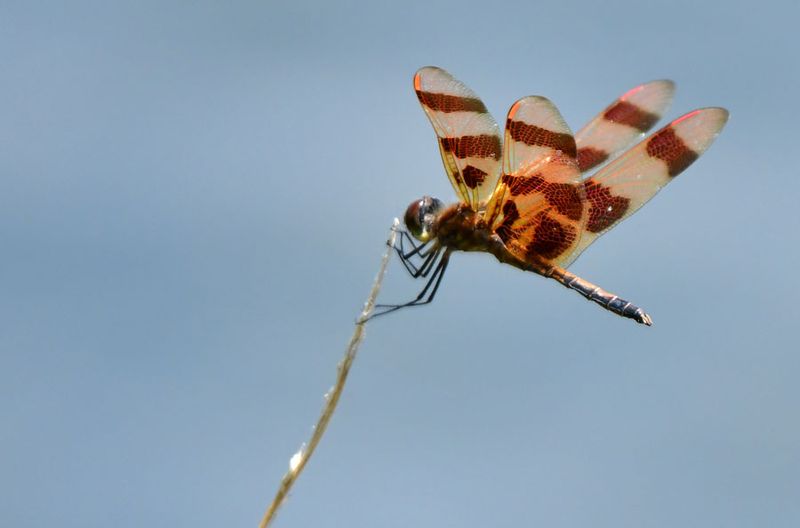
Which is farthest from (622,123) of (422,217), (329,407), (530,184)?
(329,407)

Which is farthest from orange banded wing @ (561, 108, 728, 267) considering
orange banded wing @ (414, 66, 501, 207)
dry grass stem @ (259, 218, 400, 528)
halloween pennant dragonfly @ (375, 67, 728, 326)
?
dry grass stem @ (259, 218, 400, 528)

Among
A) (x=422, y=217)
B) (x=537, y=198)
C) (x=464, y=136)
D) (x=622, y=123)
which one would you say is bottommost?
(x=422, y=217)

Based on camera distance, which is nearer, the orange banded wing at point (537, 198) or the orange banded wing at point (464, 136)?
the orange banded wing at point (464, 136)

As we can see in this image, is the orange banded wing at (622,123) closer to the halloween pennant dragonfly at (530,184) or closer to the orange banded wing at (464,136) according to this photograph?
the halloween pennant dragonfly at (530,184)

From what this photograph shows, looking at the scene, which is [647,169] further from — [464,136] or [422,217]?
[422,217]

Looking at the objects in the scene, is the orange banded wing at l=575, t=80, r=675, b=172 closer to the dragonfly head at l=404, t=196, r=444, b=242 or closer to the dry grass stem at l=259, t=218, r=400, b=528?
the dragonfly head at l=404, t=196, r=444, b=242

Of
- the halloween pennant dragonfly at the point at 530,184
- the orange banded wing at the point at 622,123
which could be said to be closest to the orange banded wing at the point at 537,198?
the halloween pennant dragonfly at the point at 530,184
